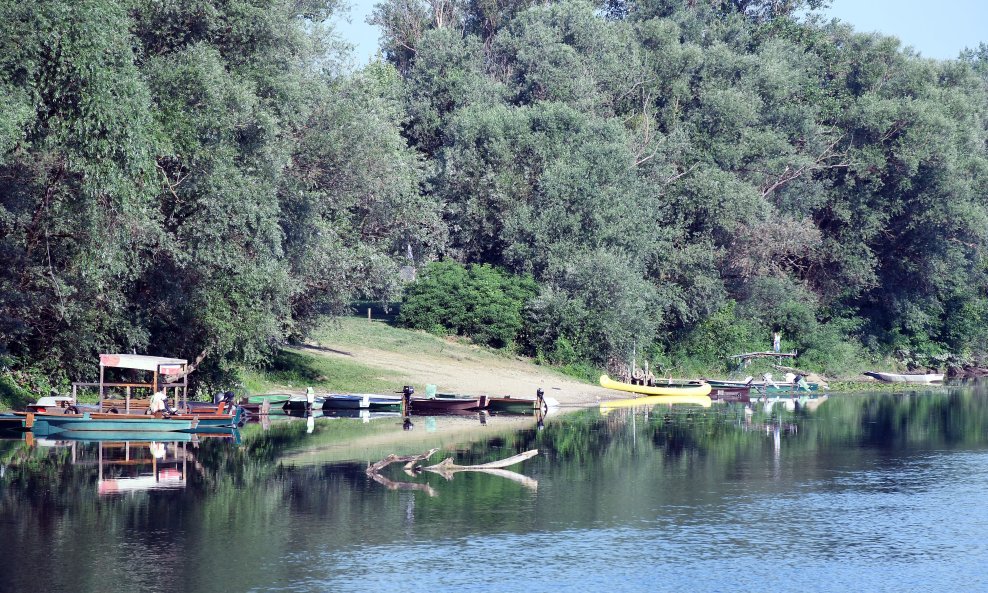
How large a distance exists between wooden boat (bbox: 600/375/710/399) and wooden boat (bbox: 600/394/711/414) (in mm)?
257

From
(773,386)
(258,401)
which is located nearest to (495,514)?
(258,401)

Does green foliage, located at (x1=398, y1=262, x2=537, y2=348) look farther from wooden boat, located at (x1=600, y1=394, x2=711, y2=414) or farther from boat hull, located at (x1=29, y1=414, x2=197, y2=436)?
boat hull, located at (x1=29, y1=414, x2=197, y2=436)

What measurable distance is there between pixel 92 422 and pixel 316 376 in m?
20.6

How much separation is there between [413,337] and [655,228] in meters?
18.6

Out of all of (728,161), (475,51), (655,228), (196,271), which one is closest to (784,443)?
(196,271)

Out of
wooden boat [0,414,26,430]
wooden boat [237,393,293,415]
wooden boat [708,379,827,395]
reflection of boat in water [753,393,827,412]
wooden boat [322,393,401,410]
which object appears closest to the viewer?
wooden boat [0,414,26,430]

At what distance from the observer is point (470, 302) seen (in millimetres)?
75438

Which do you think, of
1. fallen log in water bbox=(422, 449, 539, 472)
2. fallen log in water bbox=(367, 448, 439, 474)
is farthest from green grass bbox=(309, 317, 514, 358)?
fallen log in water bbox=(367, 448, 439, 474)

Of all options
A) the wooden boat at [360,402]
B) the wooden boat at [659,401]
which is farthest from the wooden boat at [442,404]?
the wooden boat at [659,401]

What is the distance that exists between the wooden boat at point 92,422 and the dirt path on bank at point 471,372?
21.7 metres

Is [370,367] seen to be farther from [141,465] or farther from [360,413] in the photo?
[141,465]

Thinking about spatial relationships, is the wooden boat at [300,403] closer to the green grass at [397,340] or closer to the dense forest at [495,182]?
the dense forest at [495,182]

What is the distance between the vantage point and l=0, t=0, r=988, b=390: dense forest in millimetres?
41438

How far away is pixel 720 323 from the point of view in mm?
85500
